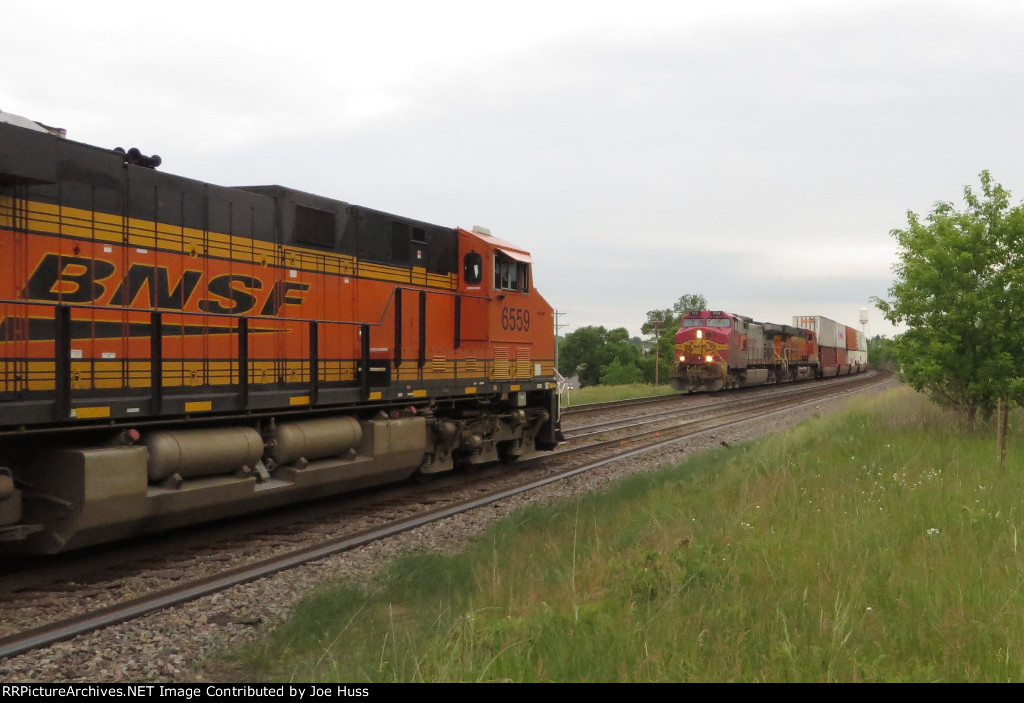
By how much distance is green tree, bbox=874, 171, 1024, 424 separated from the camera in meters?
12.8

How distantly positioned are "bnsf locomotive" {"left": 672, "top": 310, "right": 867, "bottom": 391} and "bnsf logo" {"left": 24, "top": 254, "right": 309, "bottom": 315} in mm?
26488

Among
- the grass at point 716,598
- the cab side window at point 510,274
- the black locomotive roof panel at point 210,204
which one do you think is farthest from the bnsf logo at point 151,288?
the cab side window at point 510,274

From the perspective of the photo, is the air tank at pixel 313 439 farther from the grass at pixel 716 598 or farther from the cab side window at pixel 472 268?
the cab side window at pixel 472 268

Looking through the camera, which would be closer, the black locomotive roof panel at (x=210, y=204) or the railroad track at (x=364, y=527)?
the railroad track at (x=364, y=527)

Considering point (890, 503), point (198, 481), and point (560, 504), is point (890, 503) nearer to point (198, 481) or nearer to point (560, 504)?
point (560, 504)

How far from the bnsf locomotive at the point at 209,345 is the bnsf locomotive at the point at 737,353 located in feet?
75.4

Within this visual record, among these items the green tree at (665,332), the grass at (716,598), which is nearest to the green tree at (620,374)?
the green tree at (665,332)

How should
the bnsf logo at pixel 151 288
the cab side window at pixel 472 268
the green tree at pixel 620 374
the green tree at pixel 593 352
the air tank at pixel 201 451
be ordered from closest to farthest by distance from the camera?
the bnsf logo at pixel 151 288, the air tank at pixel 201 451, the cab side window at pixel 472 268, the green tree at pixel 620 374, the green tree at pixel 593 352

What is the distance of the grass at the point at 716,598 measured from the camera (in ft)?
12.7

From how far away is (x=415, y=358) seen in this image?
1093cm

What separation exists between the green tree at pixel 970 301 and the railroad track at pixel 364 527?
5256 mm

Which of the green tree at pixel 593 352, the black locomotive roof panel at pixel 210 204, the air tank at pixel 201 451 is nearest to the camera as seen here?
the black locomotive roof panel at pixel 210 204

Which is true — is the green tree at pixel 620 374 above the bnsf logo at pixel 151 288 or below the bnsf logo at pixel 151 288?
below

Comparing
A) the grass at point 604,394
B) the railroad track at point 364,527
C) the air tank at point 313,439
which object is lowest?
the railroad track at point 364,527
